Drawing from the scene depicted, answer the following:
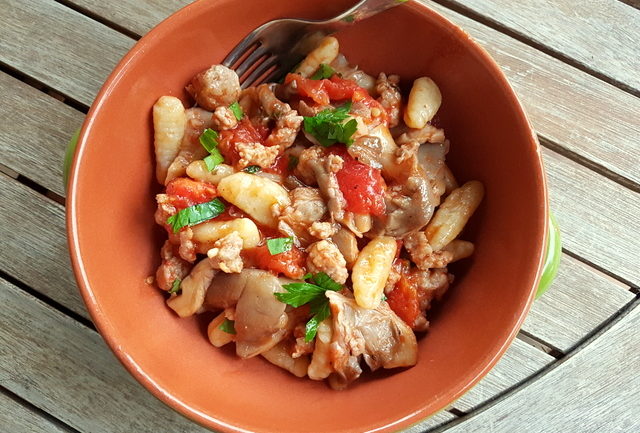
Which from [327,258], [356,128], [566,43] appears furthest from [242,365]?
[566,43]

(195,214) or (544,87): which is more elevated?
(544,87)

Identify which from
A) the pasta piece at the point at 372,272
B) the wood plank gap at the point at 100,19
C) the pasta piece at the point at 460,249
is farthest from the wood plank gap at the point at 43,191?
the pasta piece at the point at 460,249

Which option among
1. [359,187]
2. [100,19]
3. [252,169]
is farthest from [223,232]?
[100,19]

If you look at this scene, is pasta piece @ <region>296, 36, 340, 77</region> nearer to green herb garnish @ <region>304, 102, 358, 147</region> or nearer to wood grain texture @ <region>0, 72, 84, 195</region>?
green herb garnish @ <region>304, 102, 358, 147</region>

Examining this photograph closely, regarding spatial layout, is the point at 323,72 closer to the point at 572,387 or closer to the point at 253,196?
the point at 253,196

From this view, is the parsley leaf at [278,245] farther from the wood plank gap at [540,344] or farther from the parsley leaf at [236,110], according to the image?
the wood plank gap at [540,344]

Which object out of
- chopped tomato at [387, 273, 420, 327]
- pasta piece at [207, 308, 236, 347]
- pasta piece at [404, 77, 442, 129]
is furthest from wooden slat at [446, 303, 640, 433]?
pasta piece at [404, 77, 442, 129]

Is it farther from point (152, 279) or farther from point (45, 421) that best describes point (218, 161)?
point (45, 421)
